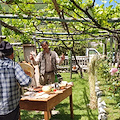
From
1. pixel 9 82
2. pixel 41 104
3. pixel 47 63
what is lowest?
pixel 41 104

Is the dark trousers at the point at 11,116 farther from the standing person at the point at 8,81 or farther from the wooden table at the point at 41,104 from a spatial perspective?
the wooden table at the point at 41,104

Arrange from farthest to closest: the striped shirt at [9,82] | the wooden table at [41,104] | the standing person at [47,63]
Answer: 1. the standing person at [47,63]
2. the wooden table at [41,104]
3. the striped shirt at [9,82]

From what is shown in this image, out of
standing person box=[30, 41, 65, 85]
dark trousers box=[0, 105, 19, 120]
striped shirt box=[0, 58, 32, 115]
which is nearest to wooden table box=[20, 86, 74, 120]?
dark trousers box=[0, 105, 19, 120]

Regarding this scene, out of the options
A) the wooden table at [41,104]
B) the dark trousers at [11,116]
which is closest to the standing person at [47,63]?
the wooden table at [41,104]

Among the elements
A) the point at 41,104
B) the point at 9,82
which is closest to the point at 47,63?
the point at 41,104

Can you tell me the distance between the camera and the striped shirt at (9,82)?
1867mm

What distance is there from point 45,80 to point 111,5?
2.33 meters

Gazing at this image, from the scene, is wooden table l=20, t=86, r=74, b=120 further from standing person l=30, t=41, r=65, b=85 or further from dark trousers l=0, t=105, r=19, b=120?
standing person l=30, t=41, r=65, b=85

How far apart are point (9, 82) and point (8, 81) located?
0.02m

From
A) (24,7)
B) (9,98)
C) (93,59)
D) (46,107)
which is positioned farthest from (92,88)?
(9,98)

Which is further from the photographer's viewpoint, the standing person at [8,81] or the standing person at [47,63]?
the standing person at [47,63]

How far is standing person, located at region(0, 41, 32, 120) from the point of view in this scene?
6.13ft

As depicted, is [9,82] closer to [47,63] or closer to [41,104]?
[41,104]

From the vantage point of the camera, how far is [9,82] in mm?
1895
